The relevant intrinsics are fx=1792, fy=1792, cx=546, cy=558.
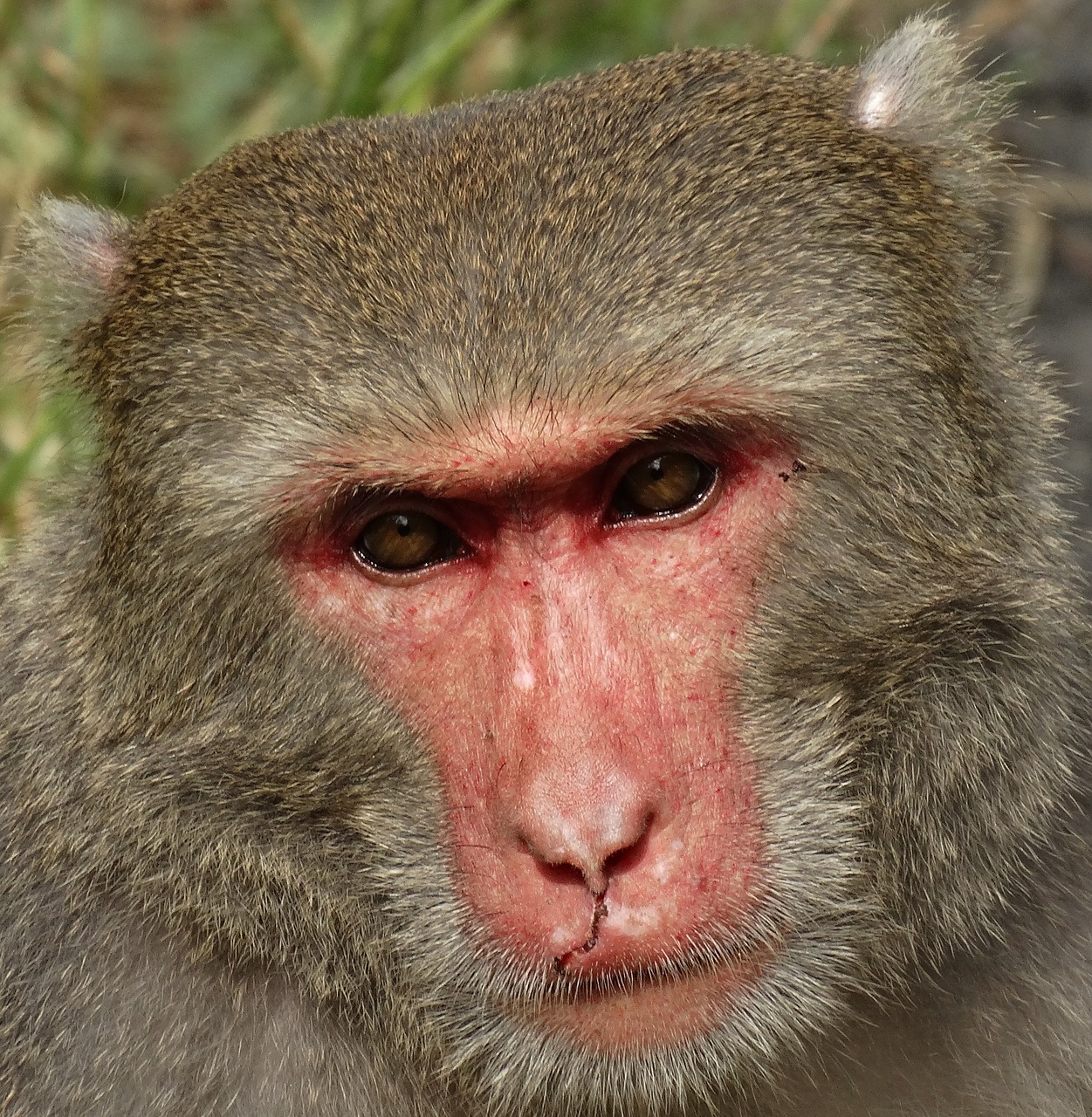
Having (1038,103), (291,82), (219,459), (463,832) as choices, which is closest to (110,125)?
(291,82)

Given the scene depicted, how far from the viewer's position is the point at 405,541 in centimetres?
374

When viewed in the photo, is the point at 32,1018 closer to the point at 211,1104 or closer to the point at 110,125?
the point at 211,1104

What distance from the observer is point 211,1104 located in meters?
3.95

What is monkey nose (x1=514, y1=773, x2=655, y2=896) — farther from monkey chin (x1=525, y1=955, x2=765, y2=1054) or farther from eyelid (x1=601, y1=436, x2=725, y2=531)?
eyelid (x1=601, y1=436, x2=725, y2=531)

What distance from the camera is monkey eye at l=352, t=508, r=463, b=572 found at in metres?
3.73

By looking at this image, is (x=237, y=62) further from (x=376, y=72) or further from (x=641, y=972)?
(x=641, y=972)

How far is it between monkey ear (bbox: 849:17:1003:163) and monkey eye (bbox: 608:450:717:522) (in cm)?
107

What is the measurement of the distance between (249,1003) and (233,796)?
0.50 meters

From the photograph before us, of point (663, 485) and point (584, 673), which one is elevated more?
point (663, 485)

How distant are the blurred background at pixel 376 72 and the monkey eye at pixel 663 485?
321 centimetres

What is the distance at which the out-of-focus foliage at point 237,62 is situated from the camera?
22.1ft

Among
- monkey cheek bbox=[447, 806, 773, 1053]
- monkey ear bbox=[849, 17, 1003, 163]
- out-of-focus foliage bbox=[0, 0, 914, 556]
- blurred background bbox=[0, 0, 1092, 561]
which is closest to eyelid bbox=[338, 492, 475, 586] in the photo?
monkey cheek bbox=[447, 806, 773, 1053]

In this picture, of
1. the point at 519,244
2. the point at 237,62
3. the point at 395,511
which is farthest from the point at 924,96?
the point at 237,62

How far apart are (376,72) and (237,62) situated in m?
2.38
